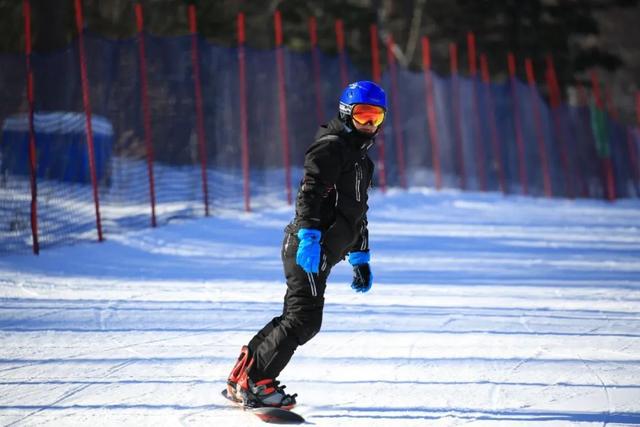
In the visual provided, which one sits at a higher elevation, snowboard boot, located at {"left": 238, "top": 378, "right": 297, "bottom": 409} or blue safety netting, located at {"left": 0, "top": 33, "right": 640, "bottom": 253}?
blue safety netting, located at {"left": 0, "top": 33, "right": 640, "bottom": 253}

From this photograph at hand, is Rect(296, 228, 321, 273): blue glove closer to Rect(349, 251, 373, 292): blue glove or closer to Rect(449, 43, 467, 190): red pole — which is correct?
Rect(349, 251, 373, 292): blue glove

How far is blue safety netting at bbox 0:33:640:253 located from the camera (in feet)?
35.0

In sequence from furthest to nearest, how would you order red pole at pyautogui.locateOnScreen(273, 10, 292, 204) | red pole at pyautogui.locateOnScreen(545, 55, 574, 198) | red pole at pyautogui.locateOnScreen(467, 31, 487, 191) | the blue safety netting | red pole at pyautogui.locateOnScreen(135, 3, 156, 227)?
red pole at pyautogui.locateOnScreen(545, 55, 574, 198), red pole at pyautogui.locateOnScreen(467, 31, 487, 191), red pole at pyautogui.locateOnScreen(273, 10, 292, 204), red pole at pyautogui.locateOnScreen(135, 3, 156, 227), the blue safety netting

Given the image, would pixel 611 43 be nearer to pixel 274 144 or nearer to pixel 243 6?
pixel 243 6

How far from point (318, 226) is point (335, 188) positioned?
0.25 metres

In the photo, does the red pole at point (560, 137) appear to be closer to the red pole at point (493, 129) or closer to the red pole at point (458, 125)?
the red pole at point (493, 129)

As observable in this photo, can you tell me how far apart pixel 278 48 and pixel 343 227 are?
11.7m

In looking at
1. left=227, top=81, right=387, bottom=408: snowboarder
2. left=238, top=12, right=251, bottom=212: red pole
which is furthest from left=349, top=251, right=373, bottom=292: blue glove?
left=238, top=12, right=251, bottom=212: red pole

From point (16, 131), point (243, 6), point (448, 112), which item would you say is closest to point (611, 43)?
point (243, 6)

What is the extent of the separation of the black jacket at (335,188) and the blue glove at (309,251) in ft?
0.17

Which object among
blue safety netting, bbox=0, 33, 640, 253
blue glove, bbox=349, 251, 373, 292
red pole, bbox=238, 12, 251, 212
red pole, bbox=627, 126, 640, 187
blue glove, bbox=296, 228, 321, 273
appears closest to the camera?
blue glove, bbox=296, 228, 321, 273

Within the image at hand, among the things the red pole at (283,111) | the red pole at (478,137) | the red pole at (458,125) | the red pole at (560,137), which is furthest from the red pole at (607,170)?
the red pole at (283,111)

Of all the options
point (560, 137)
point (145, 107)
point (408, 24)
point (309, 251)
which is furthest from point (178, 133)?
point (408, 24)

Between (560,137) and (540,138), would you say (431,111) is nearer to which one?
(540,138)
